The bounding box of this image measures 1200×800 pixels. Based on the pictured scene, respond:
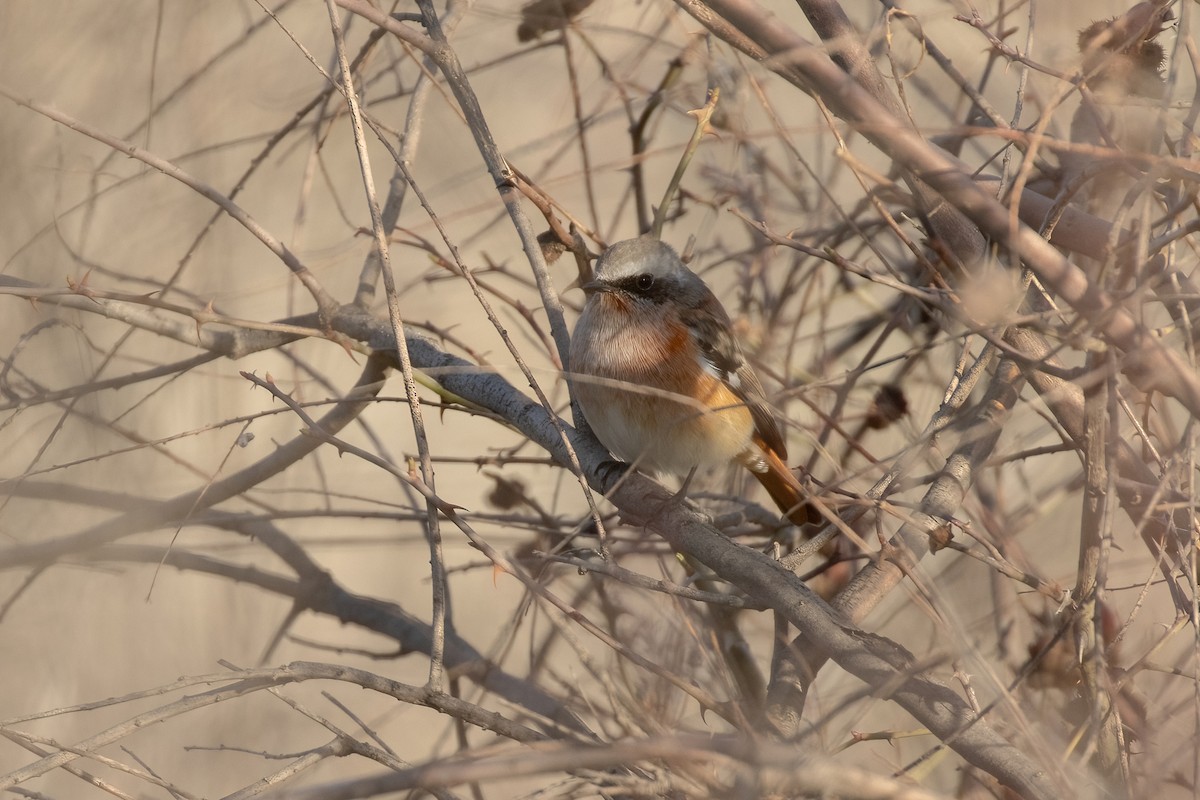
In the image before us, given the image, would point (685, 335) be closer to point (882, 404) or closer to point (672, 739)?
point (882, 404)

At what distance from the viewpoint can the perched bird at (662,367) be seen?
385 centimetres

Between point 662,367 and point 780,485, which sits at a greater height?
point 662,367

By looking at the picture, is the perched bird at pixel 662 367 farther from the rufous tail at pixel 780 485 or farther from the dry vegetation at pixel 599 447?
the dry vegetation at pixel 599 447

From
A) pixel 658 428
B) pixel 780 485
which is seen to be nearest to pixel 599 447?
pixel 658 428

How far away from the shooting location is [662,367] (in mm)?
4023

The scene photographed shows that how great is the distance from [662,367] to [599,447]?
1.20 feet

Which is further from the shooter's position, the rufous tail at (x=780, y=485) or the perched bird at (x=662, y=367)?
the rufous tail at (x=780, y=485)

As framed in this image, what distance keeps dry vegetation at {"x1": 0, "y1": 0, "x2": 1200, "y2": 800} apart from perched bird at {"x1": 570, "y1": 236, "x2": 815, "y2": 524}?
131 mm

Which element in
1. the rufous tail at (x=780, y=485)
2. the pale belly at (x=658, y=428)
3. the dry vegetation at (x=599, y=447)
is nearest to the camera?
the dry vegetation at (x=599, y=447)

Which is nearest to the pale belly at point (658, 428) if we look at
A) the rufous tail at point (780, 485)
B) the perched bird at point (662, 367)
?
the perched bird at point (662, 367)

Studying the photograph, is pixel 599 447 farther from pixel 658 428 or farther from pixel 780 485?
pixel 780 485

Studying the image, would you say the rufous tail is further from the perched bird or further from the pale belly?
the pale belly

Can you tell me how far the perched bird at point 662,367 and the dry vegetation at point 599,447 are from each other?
131 millimetres

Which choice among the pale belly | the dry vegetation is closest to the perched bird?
the pale belly
